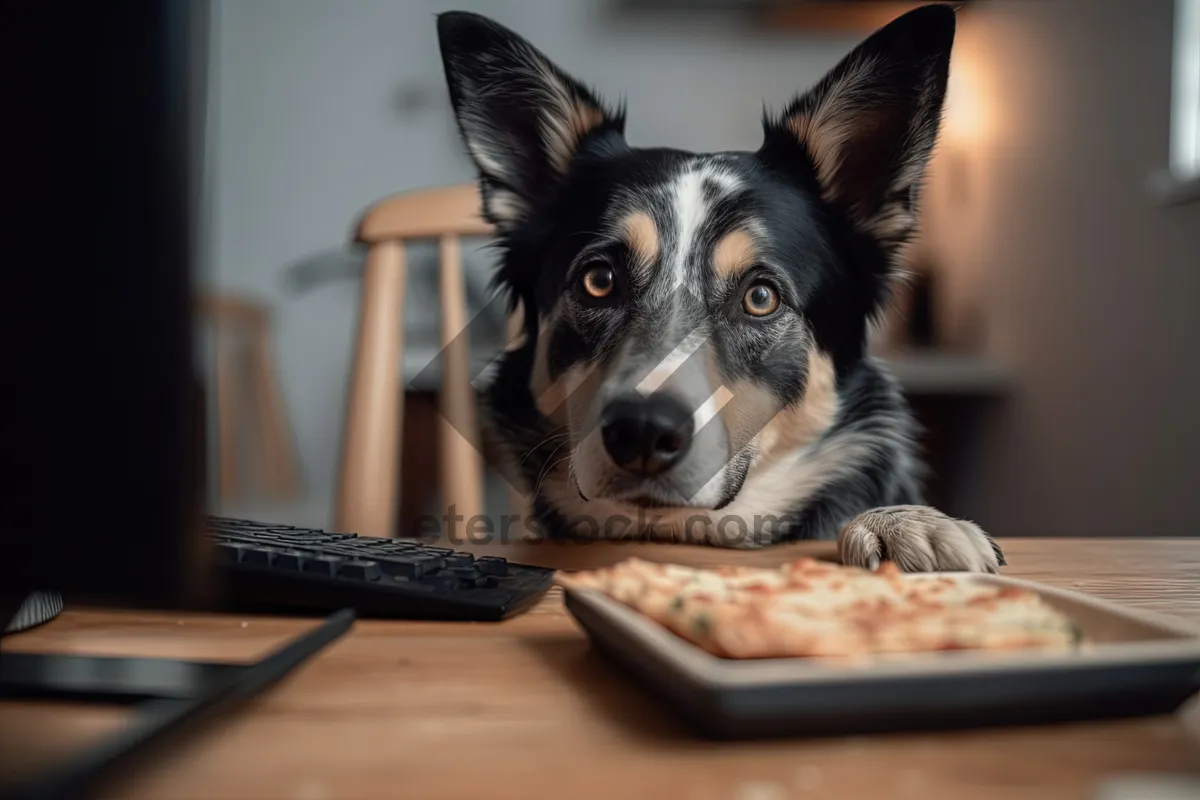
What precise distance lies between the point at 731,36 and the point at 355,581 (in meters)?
2.83

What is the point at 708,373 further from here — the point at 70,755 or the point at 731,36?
the point at 731,36

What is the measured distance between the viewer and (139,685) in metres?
0.42

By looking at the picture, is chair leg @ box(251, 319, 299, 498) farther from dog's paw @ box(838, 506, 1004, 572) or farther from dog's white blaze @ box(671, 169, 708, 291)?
dog's paw @ box(838, 506, 1004, 572)

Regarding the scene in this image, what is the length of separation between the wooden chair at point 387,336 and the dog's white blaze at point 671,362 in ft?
1.43

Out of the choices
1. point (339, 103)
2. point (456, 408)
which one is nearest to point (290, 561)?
point (456, 408)

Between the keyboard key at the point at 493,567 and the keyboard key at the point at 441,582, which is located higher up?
the keyboard key at the point at 441,582

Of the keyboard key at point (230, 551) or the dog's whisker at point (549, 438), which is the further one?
the dog's whisker at point (549, 438)

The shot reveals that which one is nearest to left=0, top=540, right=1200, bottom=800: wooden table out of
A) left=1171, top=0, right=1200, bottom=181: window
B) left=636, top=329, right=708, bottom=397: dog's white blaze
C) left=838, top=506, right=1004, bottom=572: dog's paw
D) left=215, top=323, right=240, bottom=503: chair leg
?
left=838, top=506, right=1004, bottom=572: dog's paw

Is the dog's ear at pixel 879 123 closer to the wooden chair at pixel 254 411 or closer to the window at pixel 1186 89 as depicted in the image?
the window at pixel 1186 89

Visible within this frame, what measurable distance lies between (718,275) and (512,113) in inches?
15.0

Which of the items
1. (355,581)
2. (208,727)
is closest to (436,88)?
(355,581)

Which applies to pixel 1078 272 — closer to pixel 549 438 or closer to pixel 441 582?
pixel 549 438

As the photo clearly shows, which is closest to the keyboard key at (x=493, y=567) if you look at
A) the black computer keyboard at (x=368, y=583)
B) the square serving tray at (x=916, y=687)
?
the black computer keyboard at (x=368, y=583)

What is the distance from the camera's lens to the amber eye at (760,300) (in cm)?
120
